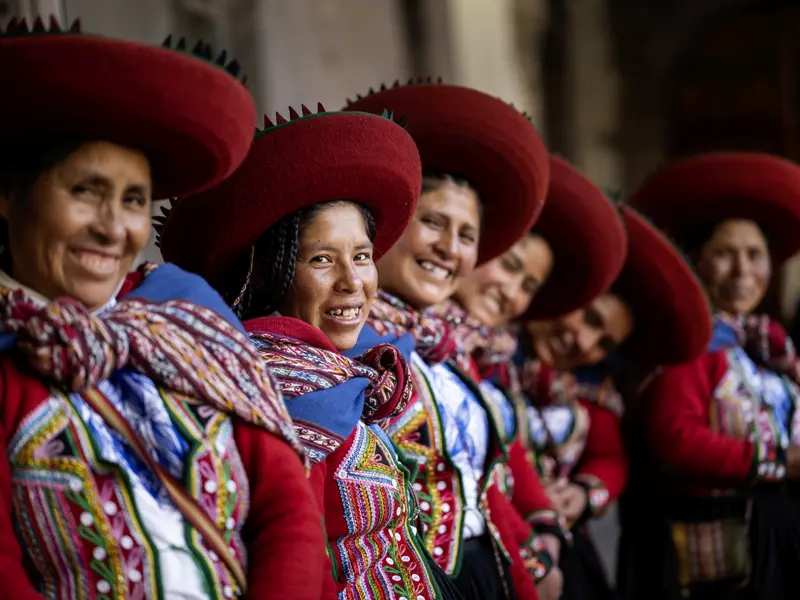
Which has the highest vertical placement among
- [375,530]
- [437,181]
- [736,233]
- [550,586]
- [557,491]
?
[736,233]

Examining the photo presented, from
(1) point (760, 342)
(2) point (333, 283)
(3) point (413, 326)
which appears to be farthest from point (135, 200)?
(1) point (760, 342)

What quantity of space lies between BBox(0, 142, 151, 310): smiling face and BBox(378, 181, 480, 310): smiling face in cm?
93

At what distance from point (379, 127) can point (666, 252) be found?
148cm

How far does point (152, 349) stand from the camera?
1545 mm

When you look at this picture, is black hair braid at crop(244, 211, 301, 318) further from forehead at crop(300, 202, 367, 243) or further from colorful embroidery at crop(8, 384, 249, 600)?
colorful embroidery at crop(8, 384, 249, 600)

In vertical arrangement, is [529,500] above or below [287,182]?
below

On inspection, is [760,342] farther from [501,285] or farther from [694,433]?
[501,285]

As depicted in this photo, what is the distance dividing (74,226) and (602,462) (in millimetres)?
2255

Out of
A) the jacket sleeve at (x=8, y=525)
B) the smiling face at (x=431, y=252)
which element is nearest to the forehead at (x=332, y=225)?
the smiling face at (x=431, y=252)

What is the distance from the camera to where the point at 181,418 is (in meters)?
1.56

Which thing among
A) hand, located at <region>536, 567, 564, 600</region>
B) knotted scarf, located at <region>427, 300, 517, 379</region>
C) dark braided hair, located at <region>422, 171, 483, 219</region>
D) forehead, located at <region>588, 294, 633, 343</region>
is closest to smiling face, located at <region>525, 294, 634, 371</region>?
forehead, located at <region>588, 294, 633, 343</region>

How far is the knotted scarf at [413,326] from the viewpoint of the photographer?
2295 mm

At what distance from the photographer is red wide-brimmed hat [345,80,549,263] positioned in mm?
2420

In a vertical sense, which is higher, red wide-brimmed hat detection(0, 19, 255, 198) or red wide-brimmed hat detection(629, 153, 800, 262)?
red wide-brimmed hat detection(629, 153, 800, 262)
